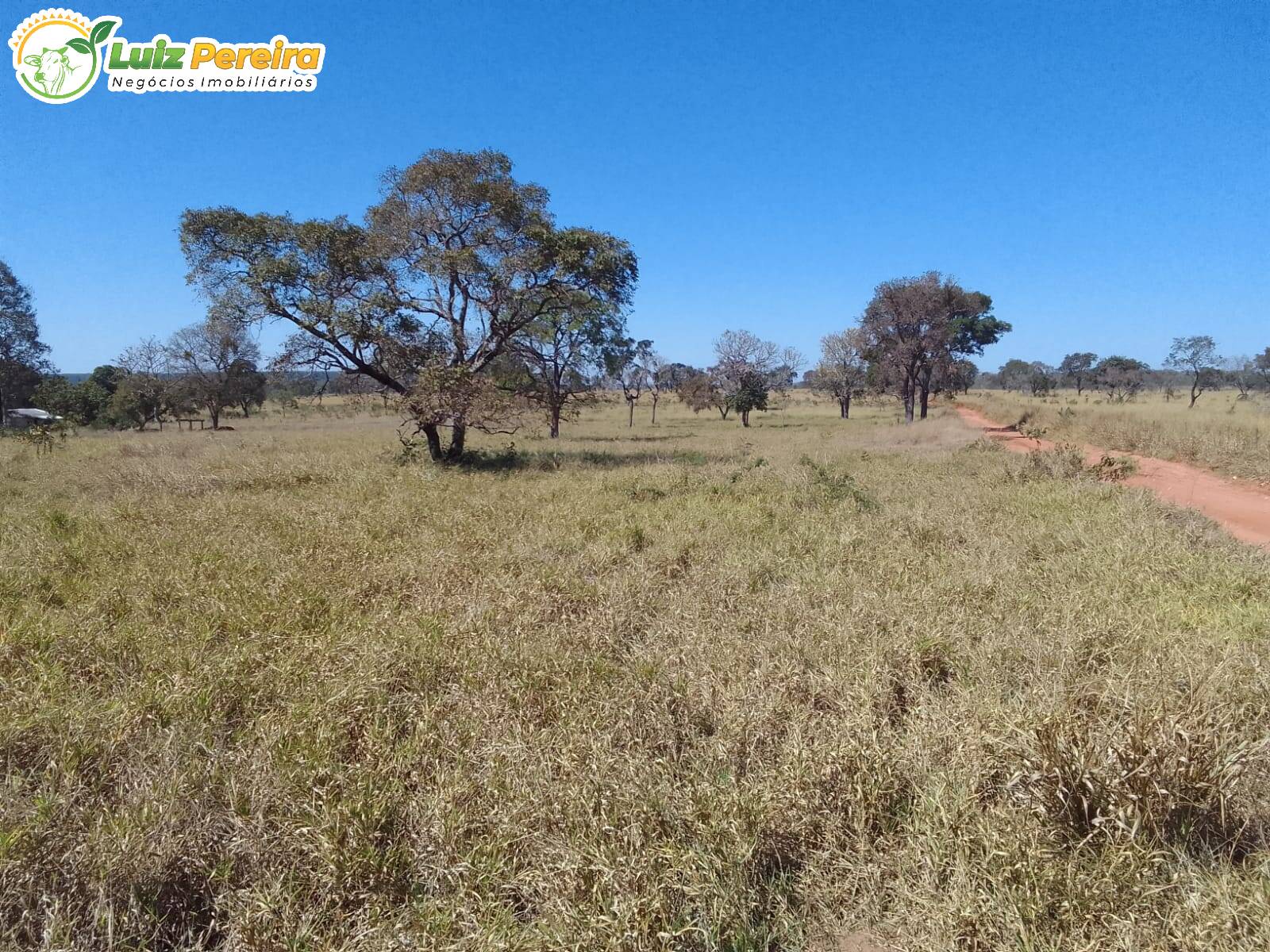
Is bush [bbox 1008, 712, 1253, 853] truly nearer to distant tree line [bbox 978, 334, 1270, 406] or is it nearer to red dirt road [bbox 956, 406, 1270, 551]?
red dirt road [bbox 956, 406, 1270, 551]

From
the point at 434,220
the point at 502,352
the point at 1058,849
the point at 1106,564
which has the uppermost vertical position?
the point at 434,220

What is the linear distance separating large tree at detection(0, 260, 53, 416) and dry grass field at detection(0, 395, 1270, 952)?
33311 millimetres

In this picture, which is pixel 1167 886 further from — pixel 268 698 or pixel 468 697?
pixel 268 698

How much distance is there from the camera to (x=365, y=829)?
8.41 ft

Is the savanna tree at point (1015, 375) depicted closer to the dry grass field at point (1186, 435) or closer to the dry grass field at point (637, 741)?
the dry grass field at point (1186, 435)

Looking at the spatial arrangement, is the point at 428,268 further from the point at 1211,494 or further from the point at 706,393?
the point at 706,393

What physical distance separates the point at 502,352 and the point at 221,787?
14065mm

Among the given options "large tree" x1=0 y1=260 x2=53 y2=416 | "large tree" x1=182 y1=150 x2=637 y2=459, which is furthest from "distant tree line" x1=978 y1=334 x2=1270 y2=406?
"large tree" x1=0 y1=260 x2=53 y2=416

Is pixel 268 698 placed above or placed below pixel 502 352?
below

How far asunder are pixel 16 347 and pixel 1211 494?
48963mm

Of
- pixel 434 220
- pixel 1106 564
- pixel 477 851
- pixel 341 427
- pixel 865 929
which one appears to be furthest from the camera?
pixel 341 427

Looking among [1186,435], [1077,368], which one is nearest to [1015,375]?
[1077,368]

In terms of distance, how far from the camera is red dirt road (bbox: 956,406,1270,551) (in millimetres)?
7742

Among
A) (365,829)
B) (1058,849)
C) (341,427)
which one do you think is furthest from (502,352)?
(341,427)
